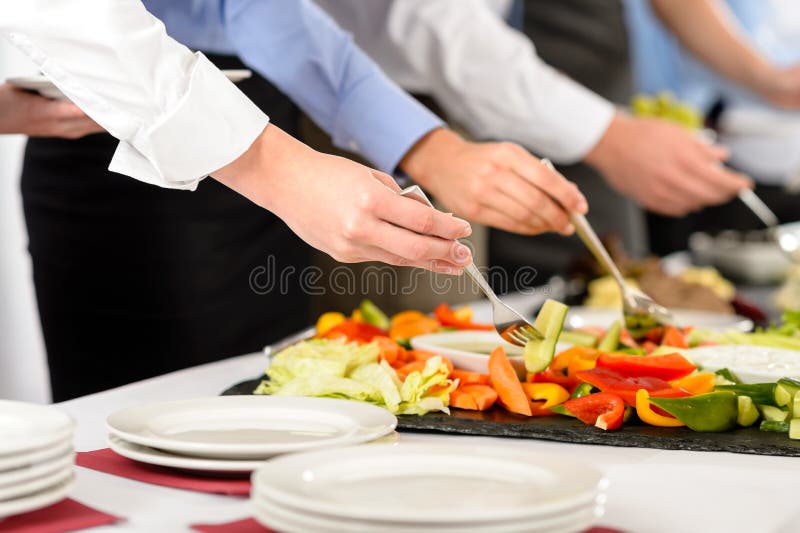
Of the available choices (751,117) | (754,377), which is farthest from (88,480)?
(751,117)

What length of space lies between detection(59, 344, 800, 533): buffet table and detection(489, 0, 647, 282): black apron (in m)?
1.94

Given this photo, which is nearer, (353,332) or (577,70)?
(353,332)

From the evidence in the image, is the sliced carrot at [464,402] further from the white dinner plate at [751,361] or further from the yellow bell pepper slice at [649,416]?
the white dinner plate at [751,361]

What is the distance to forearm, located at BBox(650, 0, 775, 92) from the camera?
124 inches

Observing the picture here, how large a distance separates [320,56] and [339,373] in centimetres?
60

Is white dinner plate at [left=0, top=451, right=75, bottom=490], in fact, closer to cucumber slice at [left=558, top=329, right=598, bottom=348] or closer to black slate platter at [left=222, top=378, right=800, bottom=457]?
black slate platter at [left=222, top=378, right=800, bottom=457]

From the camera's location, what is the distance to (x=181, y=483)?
30.5 inches

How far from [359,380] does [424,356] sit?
0.30 feet

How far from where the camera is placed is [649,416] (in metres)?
0.96

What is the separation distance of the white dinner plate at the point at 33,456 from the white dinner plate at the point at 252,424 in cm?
11

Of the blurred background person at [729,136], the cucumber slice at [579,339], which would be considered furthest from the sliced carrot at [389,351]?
the blurred background person at [729,136]

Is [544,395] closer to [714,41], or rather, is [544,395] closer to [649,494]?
[649,494]

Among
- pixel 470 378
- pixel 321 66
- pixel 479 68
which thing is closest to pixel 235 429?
pixel 470 378

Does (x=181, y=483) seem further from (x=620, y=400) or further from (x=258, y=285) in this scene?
(x=258, y=285)
